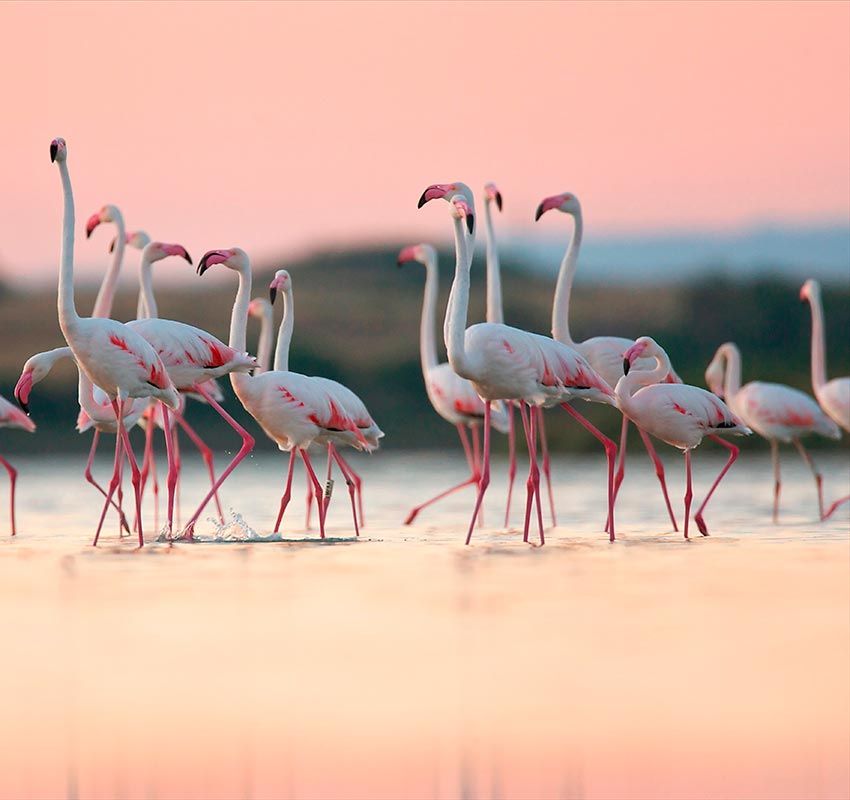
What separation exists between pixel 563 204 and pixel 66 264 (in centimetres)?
374

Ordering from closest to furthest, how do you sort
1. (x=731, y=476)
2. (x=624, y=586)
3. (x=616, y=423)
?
(x=624, y=586), (x=731, y=476), (x=616, y=423)

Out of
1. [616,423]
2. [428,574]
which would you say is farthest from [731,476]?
[428,574]

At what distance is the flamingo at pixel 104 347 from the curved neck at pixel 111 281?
1298 mm

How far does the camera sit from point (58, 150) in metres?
9.75

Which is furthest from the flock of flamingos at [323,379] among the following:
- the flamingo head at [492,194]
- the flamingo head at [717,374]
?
the flamingo head at [717,374]

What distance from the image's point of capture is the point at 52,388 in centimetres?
2573

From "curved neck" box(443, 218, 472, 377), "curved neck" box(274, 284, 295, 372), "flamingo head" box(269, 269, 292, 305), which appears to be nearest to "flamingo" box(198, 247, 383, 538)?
"curved neck" box(274, 284, 295, 372)

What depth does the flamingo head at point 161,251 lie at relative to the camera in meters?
11.4

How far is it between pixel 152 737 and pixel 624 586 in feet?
10.8

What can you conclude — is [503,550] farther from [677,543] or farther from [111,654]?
[111,654]

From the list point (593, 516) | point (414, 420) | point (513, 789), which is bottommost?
point (414, 420)

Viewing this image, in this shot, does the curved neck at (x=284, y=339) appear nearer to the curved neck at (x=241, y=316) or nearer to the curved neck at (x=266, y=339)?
the curved neck at (x=241, y=316)

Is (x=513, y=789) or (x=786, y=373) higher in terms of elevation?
(x=513, y=789)

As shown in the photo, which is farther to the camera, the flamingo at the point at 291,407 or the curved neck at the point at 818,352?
the curved neck at the point at 818,352
